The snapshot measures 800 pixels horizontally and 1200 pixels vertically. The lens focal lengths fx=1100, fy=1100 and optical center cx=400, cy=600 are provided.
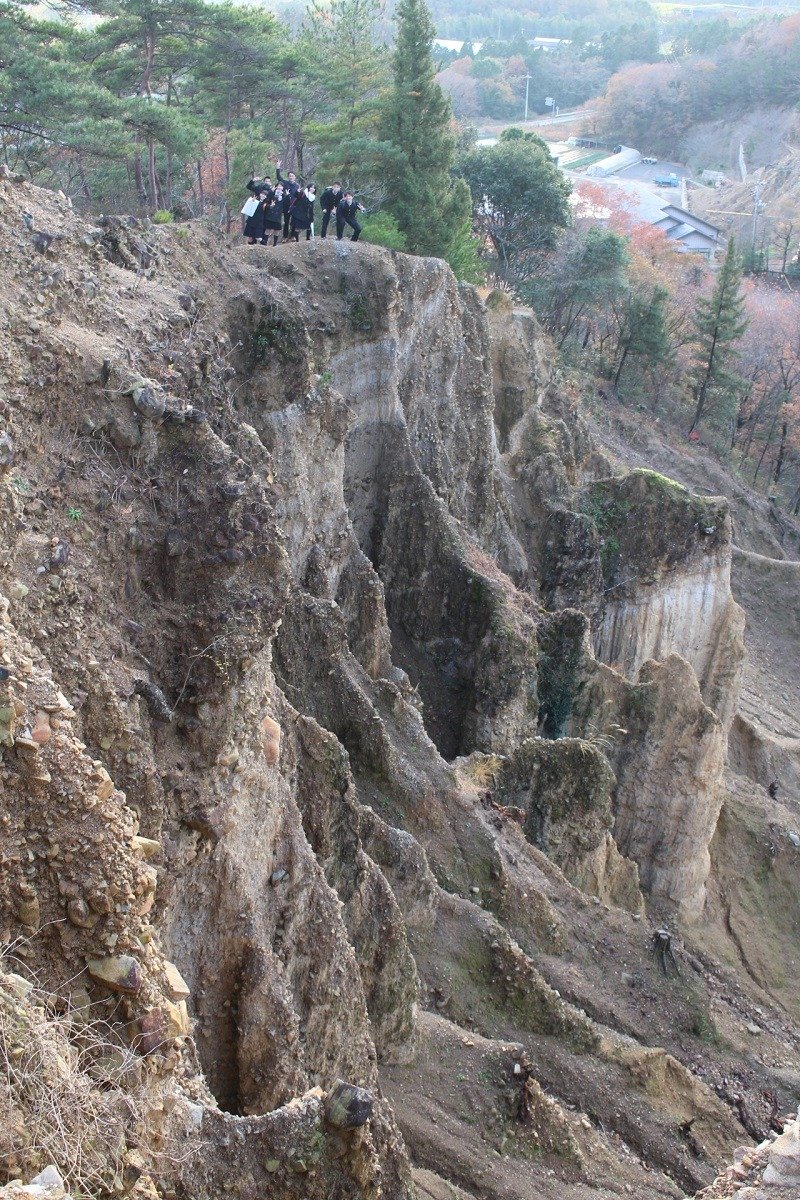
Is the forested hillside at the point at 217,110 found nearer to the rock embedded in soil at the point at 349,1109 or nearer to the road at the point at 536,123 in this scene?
the rock embedded in soil at the point at 349,1109

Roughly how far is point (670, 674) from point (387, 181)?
18853 millimetres

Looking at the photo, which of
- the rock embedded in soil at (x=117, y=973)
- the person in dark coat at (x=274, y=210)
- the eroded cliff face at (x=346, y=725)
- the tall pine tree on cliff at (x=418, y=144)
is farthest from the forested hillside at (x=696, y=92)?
the rock embedded in soil at (x=117, y=973)

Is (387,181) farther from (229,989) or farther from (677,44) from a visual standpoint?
(677,44)

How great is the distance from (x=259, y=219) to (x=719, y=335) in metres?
37.8

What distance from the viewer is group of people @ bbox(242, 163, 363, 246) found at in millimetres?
24203

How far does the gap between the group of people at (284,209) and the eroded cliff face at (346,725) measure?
96cm

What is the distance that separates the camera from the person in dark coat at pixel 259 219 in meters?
24.2

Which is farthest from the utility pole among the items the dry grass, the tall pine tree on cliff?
the dry grass

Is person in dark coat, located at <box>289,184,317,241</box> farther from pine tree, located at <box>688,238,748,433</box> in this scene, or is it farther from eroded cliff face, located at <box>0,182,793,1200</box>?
pine tree, located at <box>688,238,748,433</box>

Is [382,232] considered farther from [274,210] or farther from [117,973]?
[117,973]

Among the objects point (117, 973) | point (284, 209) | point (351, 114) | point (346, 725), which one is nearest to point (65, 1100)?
point (117, 973)

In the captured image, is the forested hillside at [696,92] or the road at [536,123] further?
the forested hillside at [696,92]

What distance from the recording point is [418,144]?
3572 centimetres

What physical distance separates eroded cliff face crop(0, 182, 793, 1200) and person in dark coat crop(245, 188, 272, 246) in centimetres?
98
